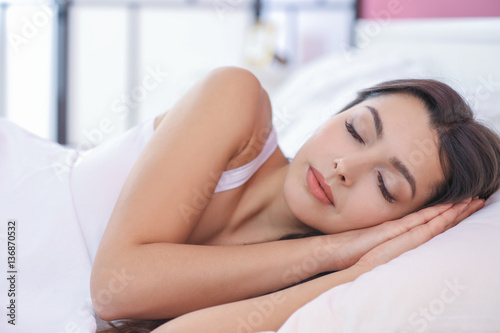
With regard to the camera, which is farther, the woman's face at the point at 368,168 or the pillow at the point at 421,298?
the woman's face at the point at 368,168

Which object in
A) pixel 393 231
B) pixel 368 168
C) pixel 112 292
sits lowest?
pixel 112 292

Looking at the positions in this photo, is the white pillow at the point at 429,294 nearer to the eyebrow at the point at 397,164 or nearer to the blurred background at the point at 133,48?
the eyebrow at the point at 397,164

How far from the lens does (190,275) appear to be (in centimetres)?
100

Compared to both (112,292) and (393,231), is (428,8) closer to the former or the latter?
(393,231)

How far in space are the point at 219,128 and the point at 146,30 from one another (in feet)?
9.38

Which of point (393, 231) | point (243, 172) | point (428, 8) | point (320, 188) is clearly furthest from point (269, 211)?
point (428, 8)

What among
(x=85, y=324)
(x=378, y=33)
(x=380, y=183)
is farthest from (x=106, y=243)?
(x=378, y=33)

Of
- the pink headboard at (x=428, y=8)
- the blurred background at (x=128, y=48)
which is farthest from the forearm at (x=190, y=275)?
the blurred background at (x=128, y=48)

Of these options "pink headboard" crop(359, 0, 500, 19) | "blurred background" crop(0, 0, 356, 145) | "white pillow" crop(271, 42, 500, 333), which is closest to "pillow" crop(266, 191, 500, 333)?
"white pillow" crop(271, 42, 500, 333)

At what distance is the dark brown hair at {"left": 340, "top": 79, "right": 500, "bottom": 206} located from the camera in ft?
3.56

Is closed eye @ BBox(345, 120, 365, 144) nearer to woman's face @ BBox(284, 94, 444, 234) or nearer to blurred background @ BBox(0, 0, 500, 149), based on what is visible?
woman's face @ BBox(284, 94, 444, 234)

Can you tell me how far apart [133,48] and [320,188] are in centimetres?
300

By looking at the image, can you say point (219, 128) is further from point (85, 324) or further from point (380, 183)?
point (85, 324)

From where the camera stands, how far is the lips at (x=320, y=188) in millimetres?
1085
